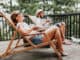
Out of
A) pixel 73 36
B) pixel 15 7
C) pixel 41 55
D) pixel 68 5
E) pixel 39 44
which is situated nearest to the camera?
pixel 39 44

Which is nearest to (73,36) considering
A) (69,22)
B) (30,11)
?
(69,22)

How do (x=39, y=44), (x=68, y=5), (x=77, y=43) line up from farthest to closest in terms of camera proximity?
1. (x=68, y=5)
2. (x=77, y=43)
3. (x=39, y=44)

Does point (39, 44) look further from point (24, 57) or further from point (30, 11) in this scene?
point (30, 11)

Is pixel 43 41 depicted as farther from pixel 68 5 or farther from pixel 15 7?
pixel 68 5

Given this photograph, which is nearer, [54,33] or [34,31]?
[54,33]

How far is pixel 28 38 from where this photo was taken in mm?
4277

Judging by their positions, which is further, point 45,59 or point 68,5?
point 68,5

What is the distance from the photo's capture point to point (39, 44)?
4.23 meters

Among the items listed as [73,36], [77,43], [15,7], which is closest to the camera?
[77,43]

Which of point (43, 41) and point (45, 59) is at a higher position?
point (43, 41)

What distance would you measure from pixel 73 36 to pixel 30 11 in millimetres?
2609

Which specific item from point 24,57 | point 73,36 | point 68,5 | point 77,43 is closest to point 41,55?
point 24,57

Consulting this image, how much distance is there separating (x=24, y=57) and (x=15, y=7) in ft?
16.4

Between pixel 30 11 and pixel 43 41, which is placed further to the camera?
pixel 30 11
